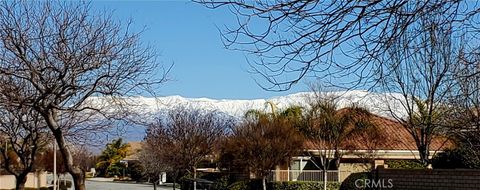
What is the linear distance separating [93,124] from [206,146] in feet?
98.9

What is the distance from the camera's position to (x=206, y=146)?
5128cm

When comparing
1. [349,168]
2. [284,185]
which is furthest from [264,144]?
[349,168]

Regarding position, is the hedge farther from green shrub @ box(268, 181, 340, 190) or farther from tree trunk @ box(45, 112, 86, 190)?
tree trunk @ box(45, 112, 86, 190)

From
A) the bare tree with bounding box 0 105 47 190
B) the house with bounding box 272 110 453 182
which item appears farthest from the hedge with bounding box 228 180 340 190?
the bare tree with bounding box 0 105 47 190

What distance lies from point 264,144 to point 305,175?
4273mm

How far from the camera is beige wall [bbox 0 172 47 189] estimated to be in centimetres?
4468

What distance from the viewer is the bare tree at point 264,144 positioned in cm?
4131

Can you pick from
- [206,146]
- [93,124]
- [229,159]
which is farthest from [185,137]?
[93,124]

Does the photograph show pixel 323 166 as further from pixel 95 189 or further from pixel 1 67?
pixel 1 67

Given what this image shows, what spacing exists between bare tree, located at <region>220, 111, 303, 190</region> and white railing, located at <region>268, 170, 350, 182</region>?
1.22 m

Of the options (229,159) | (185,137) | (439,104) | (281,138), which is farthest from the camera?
(185,137)

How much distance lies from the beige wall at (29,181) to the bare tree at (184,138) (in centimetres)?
786

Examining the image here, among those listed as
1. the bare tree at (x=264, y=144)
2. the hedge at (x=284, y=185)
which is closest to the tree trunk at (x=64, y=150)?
the bare tree at (x=264, y=144)

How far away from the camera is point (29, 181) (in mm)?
49438
